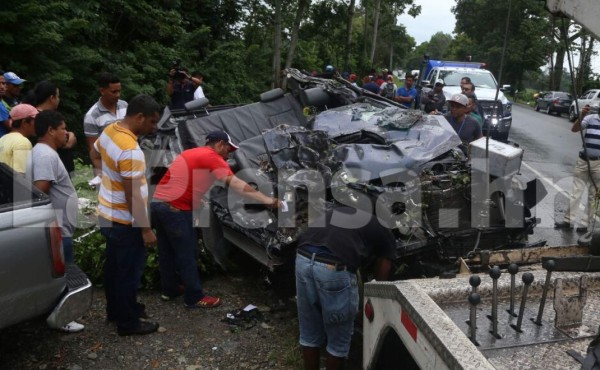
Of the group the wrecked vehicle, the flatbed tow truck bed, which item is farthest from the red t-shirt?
the flatbed tow truck bed

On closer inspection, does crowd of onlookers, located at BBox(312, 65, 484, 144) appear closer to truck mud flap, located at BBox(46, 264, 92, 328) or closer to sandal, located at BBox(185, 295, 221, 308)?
sandal, located at BBox(185, 295, 221, 308)

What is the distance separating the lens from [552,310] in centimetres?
267

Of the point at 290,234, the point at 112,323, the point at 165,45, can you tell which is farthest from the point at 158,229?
the point at 165,45

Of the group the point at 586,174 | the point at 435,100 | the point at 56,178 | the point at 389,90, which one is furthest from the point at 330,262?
the point at 389,90

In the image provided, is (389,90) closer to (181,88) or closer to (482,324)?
(181,88)

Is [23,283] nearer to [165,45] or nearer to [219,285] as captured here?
[219,285]

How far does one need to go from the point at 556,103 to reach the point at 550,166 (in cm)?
1841

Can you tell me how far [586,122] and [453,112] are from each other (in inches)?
60.6

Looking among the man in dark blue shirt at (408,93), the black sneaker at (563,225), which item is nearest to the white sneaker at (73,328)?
the black sneaker at (563,225)

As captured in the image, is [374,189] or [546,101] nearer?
[374,189]

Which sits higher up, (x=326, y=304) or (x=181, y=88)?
(x=181, y=88)

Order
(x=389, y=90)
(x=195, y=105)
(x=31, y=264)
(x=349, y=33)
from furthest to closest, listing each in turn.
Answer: (x=349, y=33) → (x=389, y=90) → (x=195, y=105) → (x=31, y=264)

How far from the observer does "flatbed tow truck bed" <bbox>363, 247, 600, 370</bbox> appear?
2.22m

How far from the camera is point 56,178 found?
3936 mm
